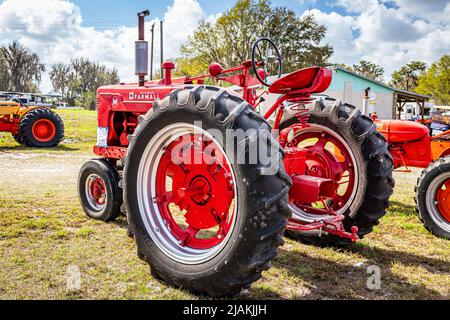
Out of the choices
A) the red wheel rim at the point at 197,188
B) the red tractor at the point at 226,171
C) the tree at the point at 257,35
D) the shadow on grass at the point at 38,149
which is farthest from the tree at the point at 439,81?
the red wheel rim at the point at 197,188

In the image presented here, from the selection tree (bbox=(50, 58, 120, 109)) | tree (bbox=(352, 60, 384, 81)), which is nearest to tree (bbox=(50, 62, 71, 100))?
tree (bbox=(50, 58, 120, 109))

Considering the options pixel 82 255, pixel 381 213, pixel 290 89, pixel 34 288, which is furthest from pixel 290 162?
pixel 34 288

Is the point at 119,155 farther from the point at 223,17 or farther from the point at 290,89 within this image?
the point at 223,17

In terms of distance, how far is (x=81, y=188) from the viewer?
16.3 feet

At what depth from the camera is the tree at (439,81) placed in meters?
42.0

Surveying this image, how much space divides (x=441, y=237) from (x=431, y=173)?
0.72 meters

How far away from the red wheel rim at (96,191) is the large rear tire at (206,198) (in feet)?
5.95

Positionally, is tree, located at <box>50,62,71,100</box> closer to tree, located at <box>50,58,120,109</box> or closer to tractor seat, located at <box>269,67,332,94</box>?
tree, located at <box>50,58,120,109</box>

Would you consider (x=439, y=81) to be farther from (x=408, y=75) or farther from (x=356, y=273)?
(x=356, y=273)

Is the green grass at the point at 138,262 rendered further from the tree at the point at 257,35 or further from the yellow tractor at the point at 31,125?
the tree at the point at 257,35

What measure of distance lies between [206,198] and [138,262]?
37.8 inches

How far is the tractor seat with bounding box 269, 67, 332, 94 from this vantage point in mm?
3328

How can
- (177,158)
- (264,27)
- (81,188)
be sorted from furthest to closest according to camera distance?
1. (264,27)
2. (81,188)
3. (177,158)

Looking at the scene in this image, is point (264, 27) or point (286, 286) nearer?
point (286, 286)
